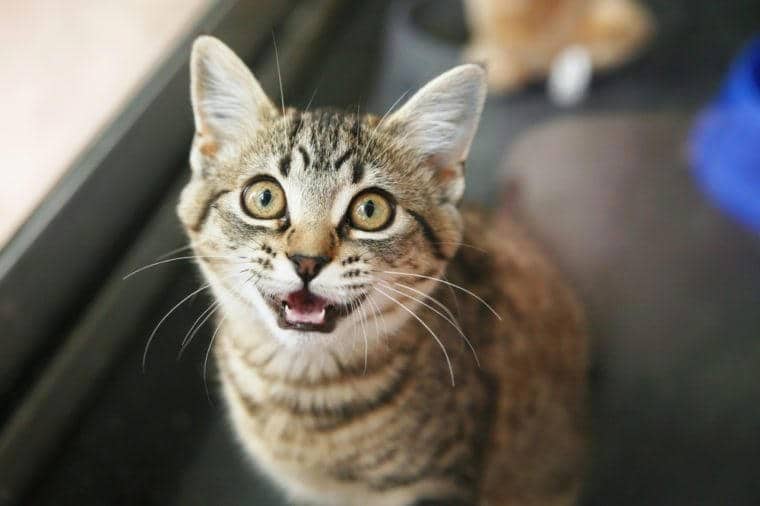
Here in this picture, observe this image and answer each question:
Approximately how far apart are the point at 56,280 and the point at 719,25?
183 centimetres

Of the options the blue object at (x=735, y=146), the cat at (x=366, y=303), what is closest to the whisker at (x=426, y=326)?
the cat at (x=366, y=303)

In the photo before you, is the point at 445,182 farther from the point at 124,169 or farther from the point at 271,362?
the point at 124,169

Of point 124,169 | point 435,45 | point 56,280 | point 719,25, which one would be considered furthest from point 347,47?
point 719,25

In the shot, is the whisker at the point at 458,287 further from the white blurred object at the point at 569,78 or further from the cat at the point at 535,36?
the white blurred object at the point at 569,78

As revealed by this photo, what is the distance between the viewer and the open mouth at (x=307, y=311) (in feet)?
1.71

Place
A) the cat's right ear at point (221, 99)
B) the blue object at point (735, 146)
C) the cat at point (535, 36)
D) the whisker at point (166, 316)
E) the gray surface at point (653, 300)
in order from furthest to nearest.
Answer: the cat at point (535, 36)
the blue object at point (735, 146)
the gray surface at point (653, 300)
the whisker at point (166, 316)
the cat's right ear at point (221, 99)

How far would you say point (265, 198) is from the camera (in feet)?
1.80

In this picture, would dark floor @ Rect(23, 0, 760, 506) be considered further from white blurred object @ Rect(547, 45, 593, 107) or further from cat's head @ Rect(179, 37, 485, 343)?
cat's head @ Rect(179, 37, 485, 343)

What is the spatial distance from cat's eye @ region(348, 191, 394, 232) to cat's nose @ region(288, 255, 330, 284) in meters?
0.05

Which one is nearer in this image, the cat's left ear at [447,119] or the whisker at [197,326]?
the cat's left ear at [447,119]

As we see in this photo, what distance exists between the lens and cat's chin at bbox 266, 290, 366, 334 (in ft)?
1.71

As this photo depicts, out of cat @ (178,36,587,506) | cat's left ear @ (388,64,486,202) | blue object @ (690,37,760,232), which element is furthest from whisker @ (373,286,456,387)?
blue object @ (690,37,760,232)

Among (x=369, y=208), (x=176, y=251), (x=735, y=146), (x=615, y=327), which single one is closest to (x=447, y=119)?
(x=369, y=208)

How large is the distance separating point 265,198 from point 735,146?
44.1 inches
